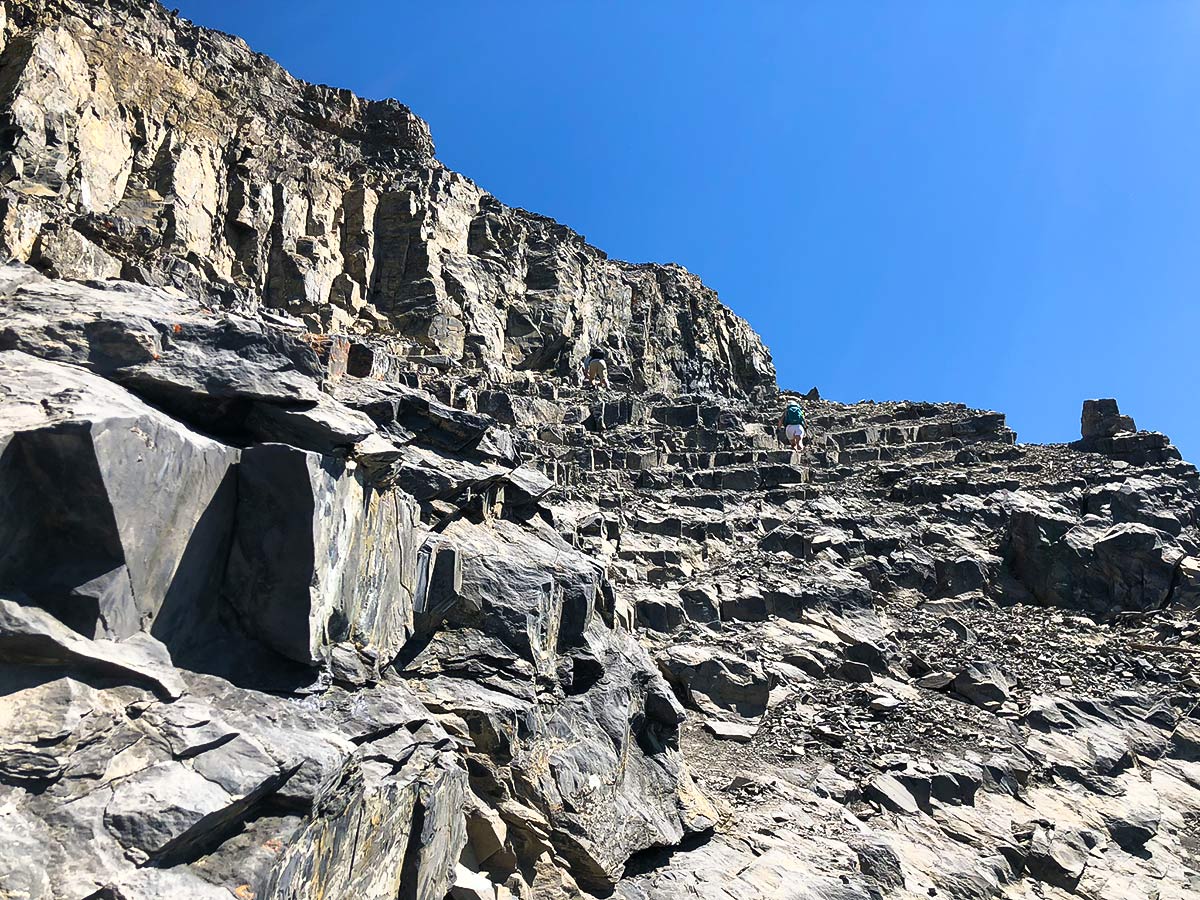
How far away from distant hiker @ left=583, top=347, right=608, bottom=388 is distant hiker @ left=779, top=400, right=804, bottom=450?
16.9 metres

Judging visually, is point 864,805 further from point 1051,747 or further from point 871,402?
point 871,402

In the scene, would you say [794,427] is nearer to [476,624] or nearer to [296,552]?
[476,624]

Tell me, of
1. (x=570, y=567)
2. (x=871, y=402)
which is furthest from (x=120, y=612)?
(x=871, y=402)

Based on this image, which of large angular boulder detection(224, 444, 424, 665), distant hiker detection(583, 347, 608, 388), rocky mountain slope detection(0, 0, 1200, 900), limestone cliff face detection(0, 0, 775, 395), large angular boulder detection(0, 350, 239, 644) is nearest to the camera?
large angular boulder detection(0, 350, 239, 644)

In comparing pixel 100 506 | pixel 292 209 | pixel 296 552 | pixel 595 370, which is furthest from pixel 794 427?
pixel 100 506

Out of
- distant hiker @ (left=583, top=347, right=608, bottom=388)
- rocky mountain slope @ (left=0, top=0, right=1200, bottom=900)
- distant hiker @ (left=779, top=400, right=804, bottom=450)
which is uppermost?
distant hiker @ (left=583, top=347, right=608, bottom=388)

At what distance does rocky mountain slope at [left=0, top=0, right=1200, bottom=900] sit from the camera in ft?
23.7

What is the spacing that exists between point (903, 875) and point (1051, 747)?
10.6 m

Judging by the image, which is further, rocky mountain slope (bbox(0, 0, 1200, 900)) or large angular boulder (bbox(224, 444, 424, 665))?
large angular boulder (bbox(224, 444, 424, 665))

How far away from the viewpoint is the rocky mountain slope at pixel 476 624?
23.7ft

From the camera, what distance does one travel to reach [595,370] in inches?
2655

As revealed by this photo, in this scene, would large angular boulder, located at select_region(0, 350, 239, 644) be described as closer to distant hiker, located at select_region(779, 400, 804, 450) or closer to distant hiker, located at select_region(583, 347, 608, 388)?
distant hiker, located at select_region(779, 400, 804, 450)

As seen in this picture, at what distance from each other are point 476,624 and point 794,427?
1729 inches

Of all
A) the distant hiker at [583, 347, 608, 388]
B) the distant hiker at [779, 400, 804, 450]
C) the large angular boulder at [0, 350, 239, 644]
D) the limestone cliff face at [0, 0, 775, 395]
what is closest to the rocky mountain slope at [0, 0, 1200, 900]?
the large angular boulder at [0, 350, 239, 644]
